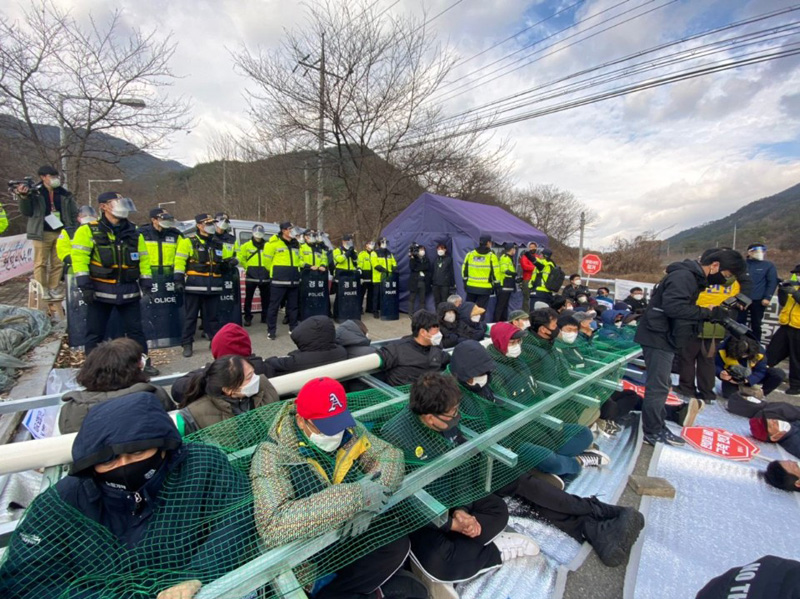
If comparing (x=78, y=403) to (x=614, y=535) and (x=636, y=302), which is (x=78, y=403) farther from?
(x=636, y=302)

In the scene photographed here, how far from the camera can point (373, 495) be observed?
1496 mm

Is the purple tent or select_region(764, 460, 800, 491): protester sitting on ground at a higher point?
the purple tent

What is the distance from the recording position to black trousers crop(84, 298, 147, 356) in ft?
12.9

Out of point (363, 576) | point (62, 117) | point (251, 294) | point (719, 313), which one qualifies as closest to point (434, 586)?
point (363, 576)

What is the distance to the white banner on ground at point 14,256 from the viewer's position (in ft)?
22.9

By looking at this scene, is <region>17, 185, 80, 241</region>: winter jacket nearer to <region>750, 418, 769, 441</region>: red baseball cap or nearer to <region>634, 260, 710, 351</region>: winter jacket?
<region>634, 260, 710, 351</region>: winter jacket

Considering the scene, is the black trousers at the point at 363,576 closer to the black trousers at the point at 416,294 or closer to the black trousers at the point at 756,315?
the black trousers at the point at 416,294

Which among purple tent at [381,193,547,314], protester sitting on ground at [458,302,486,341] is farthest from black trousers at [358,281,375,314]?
protester sitting on ground at [458,302,486,341]

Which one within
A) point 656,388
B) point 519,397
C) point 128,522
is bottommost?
point 656,388

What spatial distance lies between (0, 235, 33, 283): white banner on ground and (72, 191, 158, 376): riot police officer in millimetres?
5143

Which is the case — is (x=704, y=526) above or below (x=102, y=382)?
below

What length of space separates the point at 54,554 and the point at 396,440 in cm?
143

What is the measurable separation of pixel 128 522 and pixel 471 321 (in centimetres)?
430

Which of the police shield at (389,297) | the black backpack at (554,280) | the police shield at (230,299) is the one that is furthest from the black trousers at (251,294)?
the black backpack at (554,280)
